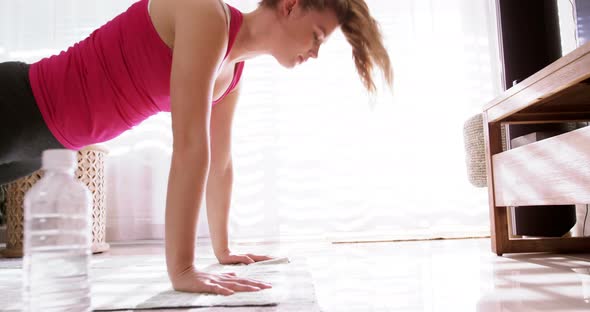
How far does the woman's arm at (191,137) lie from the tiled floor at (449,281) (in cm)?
16

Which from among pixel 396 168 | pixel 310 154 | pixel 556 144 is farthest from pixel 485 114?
pixel 310 154

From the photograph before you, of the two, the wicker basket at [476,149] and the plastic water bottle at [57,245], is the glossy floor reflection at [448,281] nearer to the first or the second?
the plastic water bottle at [57,245]

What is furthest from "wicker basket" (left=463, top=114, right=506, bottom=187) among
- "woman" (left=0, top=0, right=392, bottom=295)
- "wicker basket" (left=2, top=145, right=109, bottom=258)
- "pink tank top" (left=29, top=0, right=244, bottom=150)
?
"wicker basket" (left=2, top=145, right=109, bottom=258)

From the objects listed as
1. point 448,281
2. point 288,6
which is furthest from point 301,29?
point 448,281

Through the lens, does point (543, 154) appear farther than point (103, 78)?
Yes

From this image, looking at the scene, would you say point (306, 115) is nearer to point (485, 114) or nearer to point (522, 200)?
point (485, 114)

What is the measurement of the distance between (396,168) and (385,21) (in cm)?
88

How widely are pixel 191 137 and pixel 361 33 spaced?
501 millimetres

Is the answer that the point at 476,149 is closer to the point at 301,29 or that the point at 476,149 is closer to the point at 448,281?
the point at 448,281

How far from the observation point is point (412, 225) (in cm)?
275

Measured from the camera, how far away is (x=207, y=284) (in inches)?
36.7

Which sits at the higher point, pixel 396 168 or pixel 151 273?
pixel 396 168

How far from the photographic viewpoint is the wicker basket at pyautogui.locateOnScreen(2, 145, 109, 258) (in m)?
2.29

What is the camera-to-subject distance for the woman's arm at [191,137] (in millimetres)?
938
